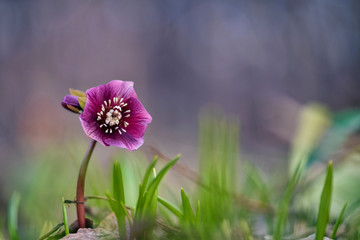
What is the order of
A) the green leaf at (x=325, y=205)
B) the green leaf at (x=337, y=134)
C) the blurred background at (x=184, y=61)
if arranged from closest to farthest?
the green leaf at (x=325, y=205), the green leaf at (x=337, y=134), the blurred background at (x=184, y=61)

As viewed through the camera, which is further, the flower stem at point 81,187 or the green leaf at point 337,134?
the green leaf at point 337,134

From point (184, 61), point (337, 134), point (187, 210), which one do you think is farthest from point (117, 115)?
point (184, 61)

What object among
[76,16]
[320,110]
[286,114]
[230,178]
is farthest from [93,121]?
[76,16]

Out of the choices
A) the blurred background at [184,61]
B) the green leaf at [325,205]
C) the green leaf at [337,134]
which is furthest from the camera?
the blurred background at [184,61]

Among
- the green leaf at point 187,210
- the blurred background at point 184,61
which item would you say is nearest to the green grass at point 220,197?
the green leaf at point 187,210

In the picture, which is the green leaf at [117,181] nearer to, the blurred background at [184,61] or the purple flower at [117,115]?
the purple flower at [117,115]
